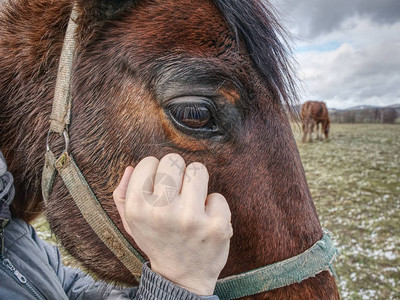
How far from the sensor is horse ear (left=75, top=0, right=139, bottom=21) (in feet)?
4.51

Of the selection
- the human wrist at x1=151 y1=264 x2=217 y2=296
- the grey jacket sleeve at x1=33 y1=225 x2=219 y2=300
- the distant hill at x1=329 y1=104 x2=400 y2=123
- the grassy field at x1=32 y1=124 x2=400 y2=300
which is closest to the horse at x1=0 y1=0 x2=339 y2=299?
the grey jacket sleeve at x1=33 y1=225 x2=219 y2=300

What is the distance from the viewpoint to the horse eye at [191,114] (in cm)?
126

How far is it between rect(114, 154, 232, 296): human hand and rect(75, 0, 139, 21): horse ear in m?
0.89

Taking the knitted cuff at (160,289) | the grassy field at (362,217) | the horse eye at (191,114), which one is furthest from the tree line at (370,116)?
the knitted cuff at (160,289)

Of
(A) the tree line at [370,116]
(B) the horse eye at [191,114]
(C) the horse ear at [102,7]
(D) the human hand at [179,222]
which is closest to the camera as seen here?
(D) the human hand at [179,222]

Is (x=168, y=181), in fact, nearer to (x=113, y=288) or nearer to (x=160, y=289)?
(x=160, y=289)

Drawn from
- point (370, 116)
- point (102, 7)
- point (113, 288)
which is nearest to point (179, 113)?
point (102, 7)

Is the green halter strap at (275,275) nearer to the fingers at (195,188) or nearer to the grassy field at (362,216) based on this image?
the fingers at (195,188)

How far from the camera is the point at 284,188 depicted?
1408 mm

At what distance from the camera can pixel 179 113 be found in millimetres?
1279

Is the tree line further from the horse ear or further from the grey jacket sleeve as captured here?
the horse ear

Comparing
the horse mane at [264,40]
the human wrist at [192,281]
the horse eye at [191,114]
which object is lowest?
the human wrist at [192,281]

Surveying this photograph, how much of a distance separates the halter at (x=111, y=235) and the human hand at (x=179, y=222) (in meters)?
0.48

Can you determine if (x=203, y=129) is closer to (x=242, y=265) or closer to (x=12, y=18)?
(x=242, y=265)
